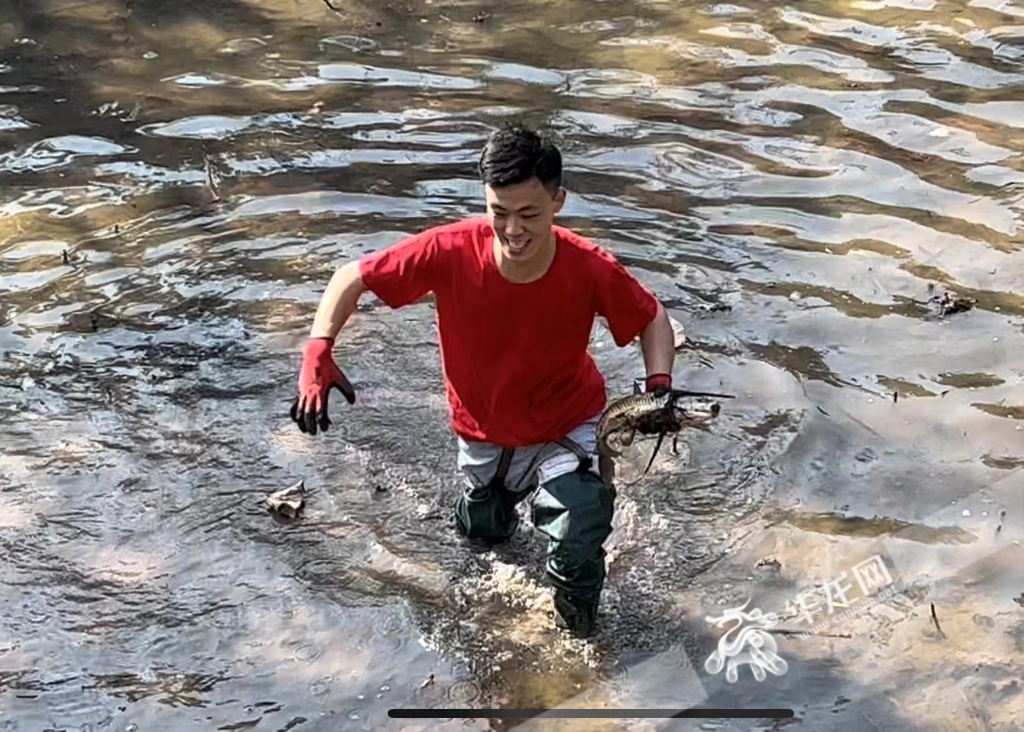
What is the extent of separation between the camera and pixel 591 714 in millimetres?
4273

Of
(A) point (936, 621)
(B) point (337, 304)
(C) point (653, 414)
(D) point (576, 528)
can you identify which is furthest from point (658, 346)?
(A) point (936, 621)

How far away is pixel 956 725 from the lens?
4160 mm

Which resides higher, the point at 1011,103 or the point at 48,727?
the point at 1011,103

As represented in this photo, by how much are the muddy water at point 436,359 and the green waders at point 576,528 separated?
0.56ft

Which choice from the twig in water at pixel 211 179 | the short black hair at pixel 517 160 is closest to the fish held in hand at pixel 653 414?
the short black hair at pixel 517 160

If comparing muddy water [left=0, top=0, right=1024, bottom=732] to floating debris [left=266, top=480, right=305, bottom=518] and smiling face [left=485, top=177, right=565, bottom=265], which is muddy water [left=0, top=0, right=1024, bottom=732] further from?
smiling face [left=485, top=177, right=565, bottom=265]

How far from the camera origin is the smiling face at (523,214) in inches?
155

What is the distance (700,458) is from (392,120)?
371cm

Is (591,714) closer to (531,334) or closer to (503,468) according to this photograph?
(503,468)

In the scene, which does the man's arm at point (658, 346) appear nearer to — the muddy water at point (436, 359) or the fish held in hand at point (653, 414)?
the fish held in hand at point (653, 414)

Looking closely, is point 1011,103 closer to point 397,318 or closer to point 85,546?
point 397,318

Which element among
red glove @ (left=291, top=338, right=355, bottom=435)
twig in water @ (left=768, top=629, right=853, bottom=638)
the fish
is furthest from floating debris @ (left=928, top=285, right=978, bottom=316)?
red glove @ (left=291, top=338, right=355, bottom=435)

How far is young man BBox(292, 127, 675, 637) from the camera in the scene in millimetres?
4086

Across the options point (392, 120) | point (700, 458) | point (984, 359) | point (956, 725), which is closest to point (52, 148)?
point (392, 120)
